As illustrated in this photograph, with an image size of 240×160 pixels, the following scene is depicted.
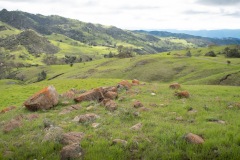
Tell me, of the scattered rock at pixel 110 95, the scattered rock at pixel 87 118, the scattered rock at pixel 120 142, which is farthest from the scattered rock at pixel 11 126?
the scattered rock at pixel 110 95

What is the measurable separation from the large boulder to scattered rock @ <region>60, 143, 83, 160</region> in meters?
Result: 10.8

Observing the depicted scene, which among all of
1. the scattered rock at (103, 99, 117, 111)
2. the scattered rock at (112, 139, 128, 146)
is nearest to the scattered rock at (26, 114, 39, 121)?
the scattered rock at (103, 99, 117, 111)

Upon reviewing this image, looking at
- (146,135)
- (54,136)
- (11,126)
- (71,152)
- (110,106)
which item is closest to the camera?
(71,152)

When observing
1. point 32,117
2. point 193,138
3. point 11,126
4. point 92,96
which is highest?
point 193,138

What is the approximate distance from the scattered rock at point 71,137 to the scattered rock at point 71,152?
85cm

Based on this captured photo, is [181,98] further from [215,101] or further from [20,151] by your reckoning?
[20,151]

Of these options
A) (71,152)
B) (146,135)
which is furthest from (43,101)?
(146,135)

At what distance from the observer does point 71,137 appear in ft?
42.3

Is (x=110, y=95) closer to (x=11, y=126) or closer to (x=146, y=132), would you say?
(x=11, y=126)

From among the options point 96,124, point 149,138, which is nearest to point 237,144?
point 149,138

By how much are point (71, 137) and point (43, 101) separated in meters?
9.69

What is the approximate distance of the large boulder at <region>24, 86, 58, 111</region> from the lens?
21.4 m

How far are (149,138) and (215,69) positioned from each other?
6127 centimetres

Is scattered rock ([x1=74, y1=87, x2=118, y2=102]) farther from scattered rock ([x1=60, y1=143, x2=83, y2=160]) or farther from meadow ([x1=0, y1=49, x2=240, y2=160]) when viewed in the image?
scattered rock ([x1=60, y1=143, x2=83, y2=160])
